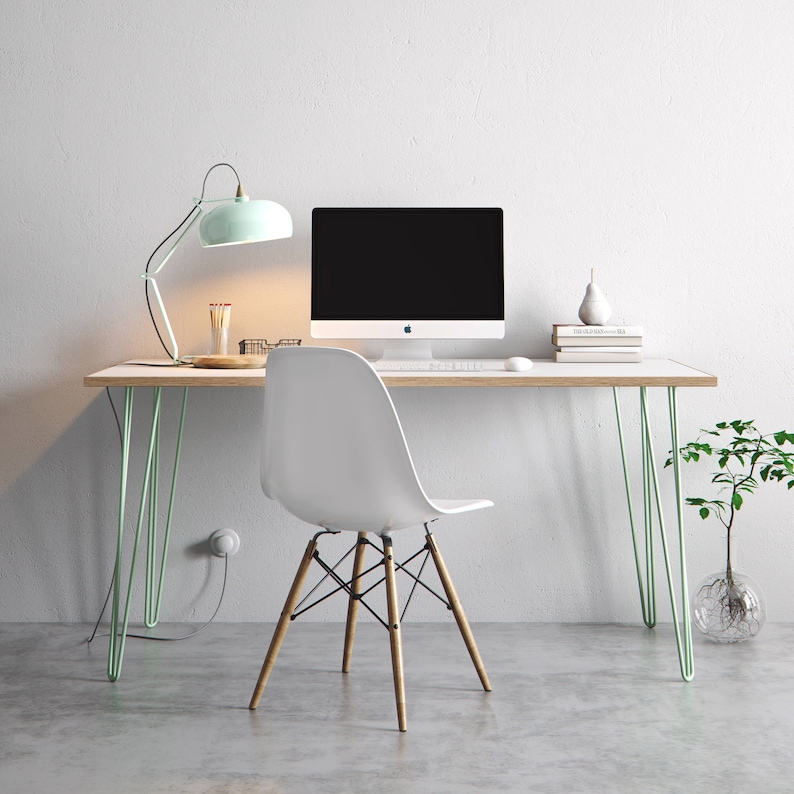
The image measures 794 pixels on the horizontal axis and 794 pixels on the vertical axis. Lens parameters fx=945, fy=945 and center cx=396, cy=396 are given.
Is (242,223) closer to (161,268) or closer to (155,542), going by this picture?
(161,268)

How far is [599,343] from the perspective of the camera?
2.66 meters

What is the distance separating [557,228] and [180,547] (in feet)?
4.92

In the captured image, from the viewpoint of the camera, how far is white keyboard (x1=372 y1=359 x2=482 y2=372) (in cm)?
246

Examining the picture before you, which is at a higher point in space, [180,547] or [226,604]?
[180,547]

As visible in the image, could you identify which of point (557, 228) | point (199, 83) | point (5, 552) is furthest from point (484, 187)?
point (5, 552)

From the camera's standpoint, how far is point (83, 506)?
2893 mm

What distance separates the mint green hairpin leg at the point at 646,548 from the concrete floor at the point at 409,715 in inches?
2.6

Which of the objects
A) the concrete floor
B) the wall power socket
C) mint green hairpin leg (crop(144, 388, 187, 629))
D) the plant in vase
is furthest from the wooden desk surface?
the concrete floor

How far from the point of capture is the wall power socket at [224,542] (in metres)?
2.87

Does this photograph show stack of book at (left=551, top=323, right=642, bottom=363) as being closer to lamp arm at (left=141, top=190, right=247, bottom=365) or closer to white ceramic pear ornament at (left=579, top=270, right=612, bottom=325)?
white ceramic pear ornament at (left=579, top=270, right=612, bottom=325)

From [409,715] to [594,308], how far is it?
123cm

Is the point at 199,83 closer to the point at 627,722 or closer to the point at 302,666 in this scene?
the point at 302,666

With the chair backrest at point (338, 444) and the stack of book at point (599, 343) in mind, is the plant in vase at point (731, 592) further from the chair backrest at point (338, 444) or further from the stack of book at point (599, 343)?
the chair backrest at point (338, 444)

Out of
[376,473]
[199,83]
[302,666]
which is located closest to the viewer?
[376,473]
